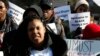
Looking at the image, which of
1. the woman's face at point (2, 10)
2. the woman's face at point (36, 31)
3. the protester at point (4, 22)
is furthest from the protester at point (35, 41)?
the woman's face at point (2, 10)

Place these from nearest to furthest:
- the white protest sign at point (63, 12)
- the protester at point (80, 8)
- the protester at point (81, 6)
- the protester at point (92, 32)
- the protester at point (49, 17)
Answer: the protester at point (92, 32)
the protester at point (49, 17)
the protester at point (80, 8)
the protester at point (81, 6)
the white protest sign at point (63, 12)

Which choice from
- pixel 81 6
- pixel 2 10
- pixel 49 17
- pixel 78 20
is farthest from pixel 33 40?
pixel 78 20

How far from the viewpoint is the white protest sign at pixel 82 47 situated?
592 centimetres

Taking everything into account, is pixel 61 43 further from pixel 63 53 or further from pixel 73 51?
pixel 73 51

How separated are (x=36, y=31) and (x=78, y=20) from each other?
83.1 inches

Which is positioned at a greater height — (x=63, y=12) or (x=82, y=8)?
(x=82, y=8)

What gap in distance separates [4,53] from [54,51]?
1.90 feet

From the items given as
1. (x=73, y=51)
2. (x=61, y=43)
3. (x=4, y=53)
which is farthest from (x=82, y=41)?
(x=4, y=53)

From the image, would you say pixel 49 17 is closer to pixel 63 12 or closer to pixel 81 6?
pixel 81 6

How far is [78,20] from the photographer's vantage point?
22.5 feet

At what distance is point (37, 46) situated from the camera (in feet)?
16.2

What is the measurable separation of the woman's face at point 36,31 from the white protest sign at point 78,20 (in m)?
1.82

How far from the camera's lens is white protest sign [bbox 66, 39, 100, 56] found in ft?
19.4

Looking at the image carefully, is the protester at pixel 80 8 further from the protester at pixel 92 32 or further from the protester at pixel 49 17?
the protester at pixel 92 32
